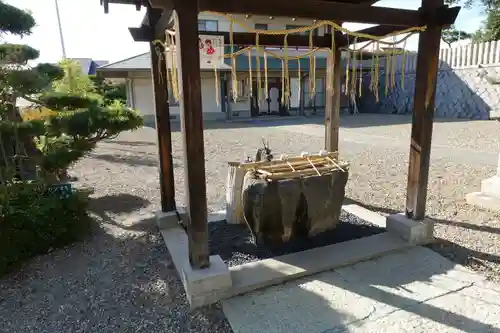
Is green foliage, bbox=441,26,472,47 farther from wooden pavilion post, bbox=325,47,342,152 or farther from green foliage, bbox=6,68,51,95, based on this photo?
green foliage, bbox=6,68,51,95

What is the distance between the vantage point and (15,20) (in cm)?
353

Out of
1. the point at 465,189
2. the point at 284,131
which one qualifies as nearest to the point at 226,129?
the point at 284,131

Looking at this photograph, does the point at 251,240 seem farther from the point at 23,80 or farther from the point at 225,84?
the point at 225,84

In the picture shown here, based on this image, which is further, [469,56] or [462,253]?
[469,56]

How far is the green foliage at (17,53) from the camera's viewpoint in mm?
3325

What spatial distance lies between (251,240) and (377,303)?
127 cm

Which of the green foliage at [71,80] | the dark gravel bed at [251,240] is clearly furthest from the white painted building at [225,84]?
the dark gravel bed at [251,240]

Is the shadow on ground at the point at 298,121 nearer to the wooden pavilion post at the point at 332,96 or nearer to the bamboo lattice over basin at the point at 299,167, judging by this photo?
the wooden pavilion post at the point at 332,96

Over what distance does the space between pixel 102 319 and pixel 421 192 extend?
9.10 feet

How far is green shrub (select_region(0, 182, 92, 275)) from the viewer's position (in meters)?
2.87

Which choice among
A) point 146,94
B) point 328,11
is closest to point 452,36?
point 146,94

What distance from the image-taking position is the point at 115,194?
5.08 metres

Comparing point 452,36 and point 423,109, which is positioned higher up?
point 452,36

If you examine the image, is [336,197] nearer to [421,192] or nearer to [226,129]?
[421,192]
